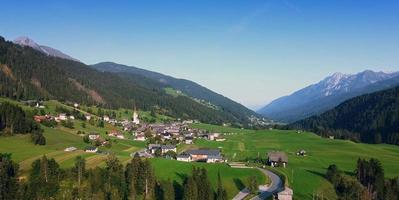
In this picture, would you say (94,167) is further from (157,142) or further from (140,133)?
(140,133)

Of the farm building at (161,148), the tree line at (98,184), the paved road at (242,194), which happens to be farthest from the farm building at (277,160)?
the tree line at (98,184)

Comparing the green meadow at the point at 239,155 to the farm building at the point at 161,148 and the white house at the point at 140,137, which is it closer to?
the white house at the point at 140,137

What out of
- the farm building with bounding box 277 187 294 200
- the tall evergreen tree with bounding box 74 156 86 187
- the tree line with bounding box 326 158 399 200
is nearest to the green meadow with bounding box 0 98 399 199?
the tree line with bounding box 326 158 399 200

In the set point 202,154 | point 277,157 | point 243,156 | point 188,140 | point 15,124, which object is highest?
point 15,124

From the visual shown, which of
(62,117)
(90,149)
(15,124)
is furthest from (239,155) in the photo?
(62,117)

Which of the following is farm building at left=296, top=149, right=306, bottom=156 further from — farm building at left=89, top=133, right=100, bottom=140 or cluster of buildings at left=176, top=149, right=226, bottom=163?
farm building at left=89, top=133, right=100, bottom=140

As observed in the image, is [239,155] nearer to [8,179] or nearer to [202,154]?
[202,154]
